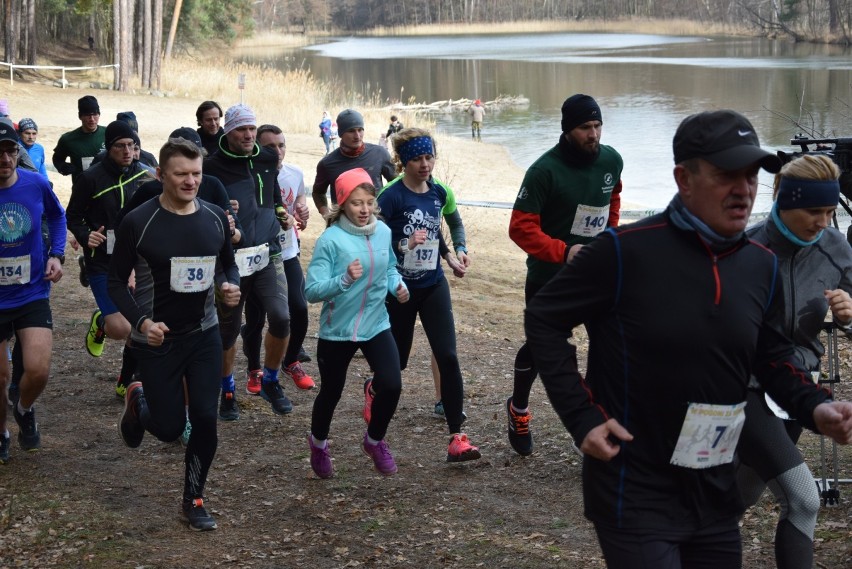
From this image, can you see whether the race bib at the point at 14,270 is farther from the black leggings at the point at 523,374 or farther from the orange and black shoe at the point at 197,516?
the black leggings at the point at 523,374

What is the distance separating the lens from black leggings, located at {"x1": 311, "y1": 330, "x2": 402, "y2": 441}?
6152 millimetres

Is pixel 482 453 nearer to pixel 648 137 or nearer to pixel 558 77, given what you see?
pixel 648 137

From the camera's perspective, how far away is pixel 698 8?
379 ft

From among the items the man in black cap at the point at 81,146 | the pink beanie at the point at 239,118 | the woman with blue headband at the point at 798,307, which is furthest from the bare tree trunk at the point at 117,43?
the woman with blue headband at the point at 798,307

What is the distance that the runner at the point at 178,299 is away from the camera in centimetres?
563

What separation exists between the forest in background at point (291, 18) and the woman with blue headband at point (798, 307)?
40441mm

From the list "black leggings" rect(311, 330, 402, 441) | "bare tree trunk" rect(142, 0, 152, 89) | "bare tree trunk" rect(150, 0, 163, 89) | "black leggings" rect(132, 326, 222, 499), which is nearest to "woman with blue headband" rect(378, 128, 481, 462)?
"black leggings" rect(311, 330, 402, 441)

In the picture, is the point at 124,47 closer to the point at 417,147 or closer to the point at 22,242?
the point at 22,242

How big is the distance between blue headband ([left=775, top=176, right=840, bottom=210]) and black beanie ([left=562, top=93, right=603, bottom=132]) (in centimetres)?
185

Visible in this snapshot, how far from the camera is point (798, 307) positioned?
448cm

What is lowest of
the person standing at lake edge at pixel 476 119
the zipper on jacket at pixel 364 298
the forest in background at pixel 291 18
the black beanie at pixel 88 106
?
the zipper on jacket at pixel 364 298

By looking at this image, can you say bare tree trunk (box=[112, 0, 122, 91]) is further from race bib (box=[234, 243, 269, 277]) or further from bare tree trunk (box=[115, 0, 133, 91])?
race bib (box=[234, 243, 269, 277])

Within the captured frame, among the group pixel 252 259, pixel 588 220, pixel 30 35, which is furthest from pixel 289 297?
pixel 30 35

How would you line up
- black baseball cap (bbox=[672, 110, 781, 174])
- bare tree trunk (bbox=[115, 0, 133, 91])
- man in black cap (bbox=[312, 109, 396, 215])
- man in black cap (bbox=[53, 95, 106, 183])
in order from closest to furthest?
black baseball cap (bbox=[672, 110, 781, 174])
man in black cap (bbox=[312, 109, 396, 215])
man in black cap (bbox=[53, 95, 106, 183])
bare tree trunk (bbox=[115, 0, 133, 91])
